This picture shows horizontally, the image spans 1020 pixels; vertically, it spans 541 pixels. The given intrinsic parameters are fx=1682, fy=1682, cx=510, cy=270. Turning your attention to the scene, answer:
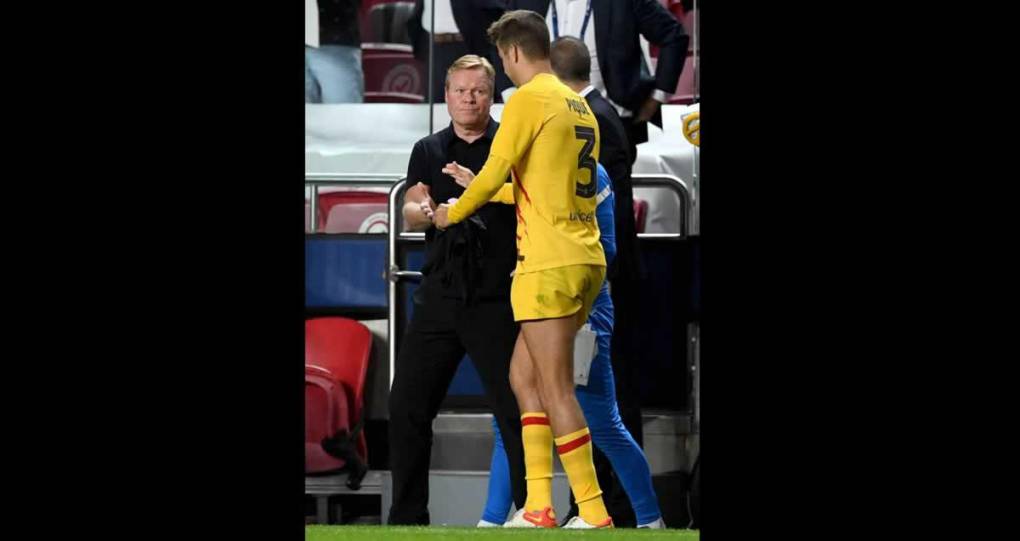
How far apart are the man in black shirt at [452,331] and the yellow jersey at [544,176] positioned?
→ 1.72 feet

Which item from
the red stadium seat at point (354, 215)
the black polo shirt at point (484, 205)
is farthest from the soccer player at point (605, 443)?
the red stadium seat at point (354, 215)

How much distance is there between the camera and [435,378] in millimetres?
5629

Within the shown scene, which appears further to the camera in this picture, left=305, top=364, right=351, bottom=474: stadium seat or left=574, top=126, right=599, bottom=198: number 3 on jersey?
left=305, top=364, right=351, bottom=474: stadium seat

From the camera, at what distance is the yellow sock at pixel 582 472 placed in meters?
4.98

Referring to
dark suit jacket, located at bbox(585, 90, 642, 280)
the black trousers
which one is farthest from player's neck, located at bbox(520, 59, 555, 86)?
dark suit jacket, located at bbox(585, 90, 642, 280)

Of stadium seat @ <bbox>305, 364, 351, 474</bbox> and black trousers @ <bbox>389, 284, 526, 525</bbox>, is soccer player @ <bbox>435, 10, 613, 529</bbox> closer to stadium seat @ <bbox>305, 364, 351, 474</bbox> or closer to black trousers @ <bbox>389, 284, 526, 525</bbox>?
black trousers @ <bbox>389, 284, 526, 525</bbox>

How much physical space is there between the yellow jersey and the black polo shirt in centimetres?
54

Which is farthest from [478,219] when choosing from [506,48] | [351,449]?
[351,449]

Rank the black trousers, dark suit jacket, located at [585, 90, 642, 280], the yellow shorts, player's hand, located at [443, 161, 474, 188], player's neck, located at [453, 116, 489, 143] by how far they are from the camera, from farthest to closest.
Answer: dark suit jacket, located at [585, 90, 642, 280] < player's neck, located at [453, 116, 489, 143] < the black trousers < player's hand, located at [443, 161, 474, 188] < the yellow shorts

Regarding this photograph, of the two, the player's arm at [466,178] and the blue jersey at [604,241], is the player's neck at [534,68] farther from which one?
the blue jersey at [604,241]

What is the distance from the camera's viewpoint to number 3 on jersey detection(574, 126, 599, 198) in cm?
506

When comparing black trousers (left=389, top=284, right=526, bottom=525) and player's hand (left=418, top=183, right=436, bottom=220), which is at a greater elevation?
player's hand (left=418, top=183, right=436, bottom=220)
